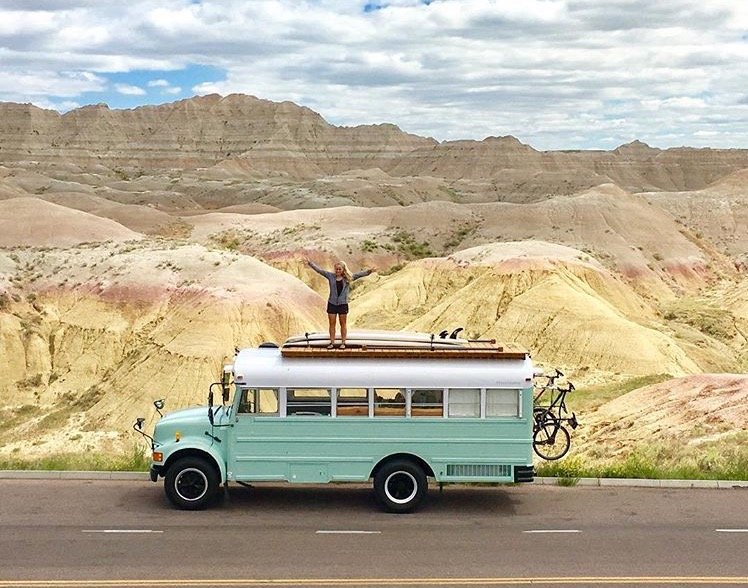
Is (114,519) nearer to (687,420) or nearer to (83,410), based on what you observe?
(687,420)

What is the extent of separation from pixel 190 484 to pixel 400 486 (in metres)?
2.92

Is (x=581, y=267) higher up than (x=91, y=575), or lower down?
higher up

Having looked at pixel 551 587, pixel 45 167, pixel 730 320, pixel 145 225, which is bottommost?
pixel 551 587

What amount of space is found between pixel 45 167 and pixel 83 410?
154m

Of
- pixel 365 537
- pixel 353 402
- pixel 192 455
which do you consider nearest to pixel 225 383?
pixel 192 455

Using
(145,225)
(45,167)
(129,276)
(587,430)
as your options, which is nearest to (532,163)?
(45,167)

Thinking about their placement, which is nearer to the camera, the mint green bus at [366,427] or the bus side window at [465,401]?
the mint green bus at [366,427]

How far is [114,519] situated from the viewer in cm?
1332

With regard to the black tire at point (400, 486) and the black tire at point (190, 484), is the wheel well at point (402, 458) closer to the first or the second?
the black tire at point (400, 486)

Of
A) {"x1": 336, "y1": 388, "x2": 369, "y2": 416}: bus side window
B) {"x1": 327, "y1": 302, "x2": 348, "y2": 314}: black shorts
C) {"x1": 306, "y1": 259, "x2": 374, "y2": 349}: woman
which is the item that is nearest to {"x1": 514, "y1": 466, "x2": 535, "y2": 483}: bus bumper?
{"x1": 336, "y1": 388, "x2": 369, "y2": 416}: bus side window

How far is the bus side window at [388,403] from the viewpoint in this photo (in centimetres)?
1388

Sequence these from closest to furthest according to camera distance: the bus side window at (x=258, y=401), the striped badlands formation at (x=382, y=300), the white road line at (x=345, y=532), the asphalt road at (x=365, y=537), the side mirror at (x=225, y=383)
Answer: the asphalt road at (x=365, y=537), the white road line at (x=345, y=532), the bus side window at (x=258, y=401), the side mirror at (x=225, y=383), the striped badlands formation at (x=382, y=300)

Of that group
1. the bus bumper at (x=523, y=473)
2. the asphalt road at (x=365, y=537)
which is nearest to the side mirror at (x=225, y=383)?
the asphalt road at (x=365, y=537)

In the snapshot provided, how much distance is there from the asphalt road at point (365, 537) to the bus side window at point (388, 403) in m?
1.38
